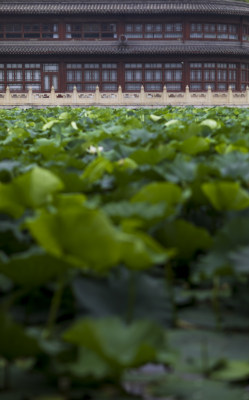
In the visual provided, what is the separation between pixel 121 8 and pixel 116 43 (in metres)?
1.65

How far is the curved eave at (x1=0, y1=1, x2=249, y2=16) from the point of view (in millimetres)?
31359

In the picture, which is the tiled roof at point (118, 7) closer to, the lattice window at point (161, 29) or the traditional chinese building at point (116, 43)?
the traditional chinese building at point (116, 43)

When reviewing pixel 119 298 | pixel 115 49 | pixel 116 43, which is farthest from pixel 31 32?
pixel 119 298

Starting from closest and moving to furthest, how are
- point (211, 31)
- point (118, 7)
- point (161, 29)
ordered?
1. point (118, 7)
2. point (161, 29)
3. point (211, 31)

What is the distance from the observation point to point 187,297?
1049mm

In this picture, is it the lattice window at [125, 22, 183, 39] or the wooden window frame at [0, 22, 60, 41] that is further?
the wooden window frame at [0, 22, 60, 41]

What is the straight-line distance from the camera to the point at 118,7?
31.6m

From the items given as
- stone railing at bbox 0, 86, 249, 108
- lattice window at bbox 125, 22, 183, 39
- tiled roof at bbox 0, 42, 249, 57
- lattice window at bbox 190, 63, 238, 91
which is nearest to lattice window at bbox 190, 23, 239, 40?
lattice window at bbox 125, 22, 183, 39

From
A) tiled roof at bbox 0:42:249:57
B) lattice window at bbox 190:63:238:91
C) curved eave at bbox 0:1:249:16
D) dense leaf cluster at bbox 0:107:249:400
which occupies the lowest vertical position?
dense leaf cluster at bbox 0:107:249:400

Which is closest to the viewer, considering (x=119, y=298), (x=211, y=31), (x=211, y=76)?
(x=119, y=298)

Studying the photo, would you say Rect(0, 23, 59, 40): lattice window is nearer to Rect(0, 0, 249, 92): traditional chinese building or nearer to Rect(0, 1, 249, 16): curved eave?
Rect(0, 0, 249, 92): traditional chinese building

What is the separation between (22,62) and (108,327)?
1284 inches

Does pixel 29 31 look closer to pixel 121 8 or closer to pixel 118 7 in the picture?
pixel 118 7

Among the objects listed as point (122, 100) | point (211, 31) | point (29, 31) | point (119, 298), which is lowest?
point (119, 298)
